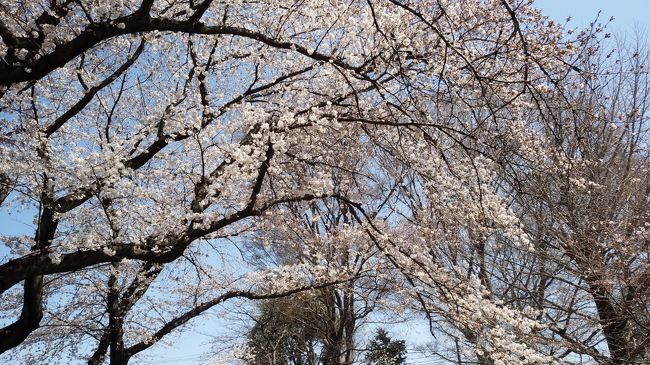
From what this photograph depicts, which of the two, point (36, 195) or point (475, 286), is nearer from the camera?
point (36, 195)

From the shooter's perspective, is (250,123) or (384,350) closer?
(250,123)

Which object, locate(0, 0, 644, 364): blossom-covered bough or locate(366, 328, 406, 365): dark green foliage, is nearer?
locate(0, 0, 644, 364): blossom-covered bough

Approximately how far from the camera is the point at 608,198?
27.1 ft

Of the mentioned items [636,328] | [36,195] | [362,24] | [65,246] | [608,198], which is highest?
[362,24]

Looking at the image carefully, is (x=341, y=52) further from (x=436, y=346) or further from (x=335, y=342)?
(x=436, y=346)

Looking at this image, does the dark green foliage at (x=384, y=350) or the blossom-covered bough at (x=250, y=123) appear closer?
the blossom-covered bough at (x=250, y=123)

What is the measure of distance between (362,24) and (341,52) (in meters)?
0.35

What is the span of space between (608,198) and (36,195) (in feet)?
26.2

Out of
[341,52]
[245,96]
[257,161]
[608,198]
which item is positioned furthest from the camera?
[608,198]

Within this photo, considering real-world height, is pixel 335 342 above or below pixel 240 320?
below

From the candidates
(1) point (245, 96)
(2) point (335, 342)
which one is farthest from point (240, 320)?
(1) point (245, 96)

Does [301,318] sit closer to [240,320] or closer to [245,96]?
[240,320]

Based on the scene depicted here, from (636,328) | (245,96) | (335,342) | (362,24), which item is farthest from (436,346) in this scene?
(362,24)

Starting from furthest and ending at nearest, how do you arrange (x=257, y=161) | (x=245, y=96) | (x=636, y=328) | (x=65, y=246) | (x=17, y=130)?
(x=636, y=328) < (x=245, y=96) < (x=17, y=130) < (x=257, y=161) < (x=65, y=246)
